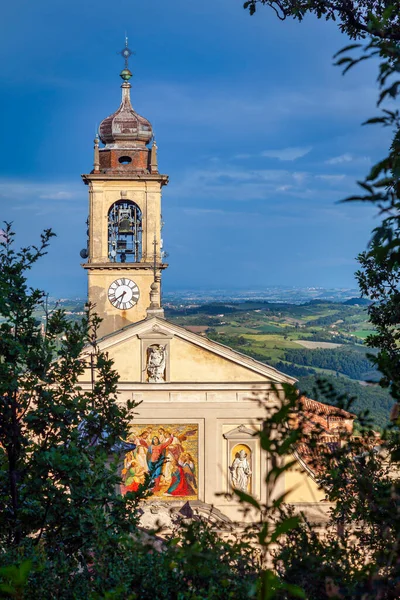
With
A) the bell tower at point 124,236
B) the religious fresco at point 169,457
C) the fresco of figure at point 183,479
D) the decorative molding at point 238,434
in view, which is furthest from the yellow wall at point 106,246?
the fresco of figure at point 183,479

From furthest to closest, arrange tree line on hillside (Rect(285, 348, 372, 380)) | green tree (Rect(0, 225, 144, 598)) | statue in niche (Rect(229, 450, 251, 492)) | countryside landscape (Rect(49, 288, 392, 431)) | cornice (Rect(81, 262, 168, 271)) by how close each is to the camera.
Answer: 1. tree line on hillside (Rect(285, 348, 372, 380))
2. countryside landscape (Rect(49, 288, 392, 431))
3. cornice (Rect(81, 262, 168, 271))
4. statue in niche (Rect(229, 450, 251, 492))
5. green tree (Rect(0, 225, 144, 598))

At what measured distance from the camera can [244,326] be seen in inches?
3332

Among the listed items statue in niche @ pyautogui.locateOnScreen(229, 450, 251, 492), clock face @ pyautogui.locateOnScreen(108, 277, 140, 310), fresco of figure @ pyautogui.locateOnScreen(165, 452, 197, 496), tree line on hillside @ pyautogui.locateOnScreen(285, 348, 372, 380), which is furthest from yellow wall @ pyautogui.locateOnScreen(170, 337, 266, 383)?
tree line on hillside @ pyautogui.locateOnScreen(285, 348, 372, 380)

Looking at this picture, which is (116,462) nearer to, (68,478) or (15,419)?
(68,478)

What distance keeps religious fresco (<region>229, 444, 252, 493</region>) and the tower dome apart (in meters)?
11.1

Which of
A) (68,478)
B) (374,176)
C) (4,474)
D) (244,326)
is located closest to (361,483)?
(374,176)

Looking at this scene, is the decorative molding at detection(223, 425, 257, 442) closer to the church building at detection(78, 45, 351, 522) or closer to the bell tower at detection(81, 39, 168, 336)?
the church building at detection(78, 45, 351, 522)

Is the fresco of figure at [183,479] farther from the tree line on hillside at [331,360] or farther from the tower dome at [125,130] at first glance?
the tree line on hillside at [331,360]

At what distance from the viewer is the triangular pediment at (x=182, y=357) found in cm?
2230

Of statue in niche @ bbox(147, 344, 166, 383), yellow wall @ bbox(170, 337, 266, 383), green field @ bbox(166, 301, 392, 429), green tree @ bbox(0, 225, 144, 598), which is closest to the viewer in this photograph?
green tree @ bbox(0, 225, 144, 598)

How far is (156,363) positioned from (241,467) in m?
3.66

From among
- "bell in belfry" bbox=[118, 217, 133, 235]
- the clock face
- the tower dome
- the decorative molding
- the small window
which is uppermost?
the tower dome

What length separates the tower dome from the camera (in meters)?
27.4

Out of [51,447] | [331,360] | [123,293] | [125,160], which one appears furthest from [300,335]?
[51,447]
